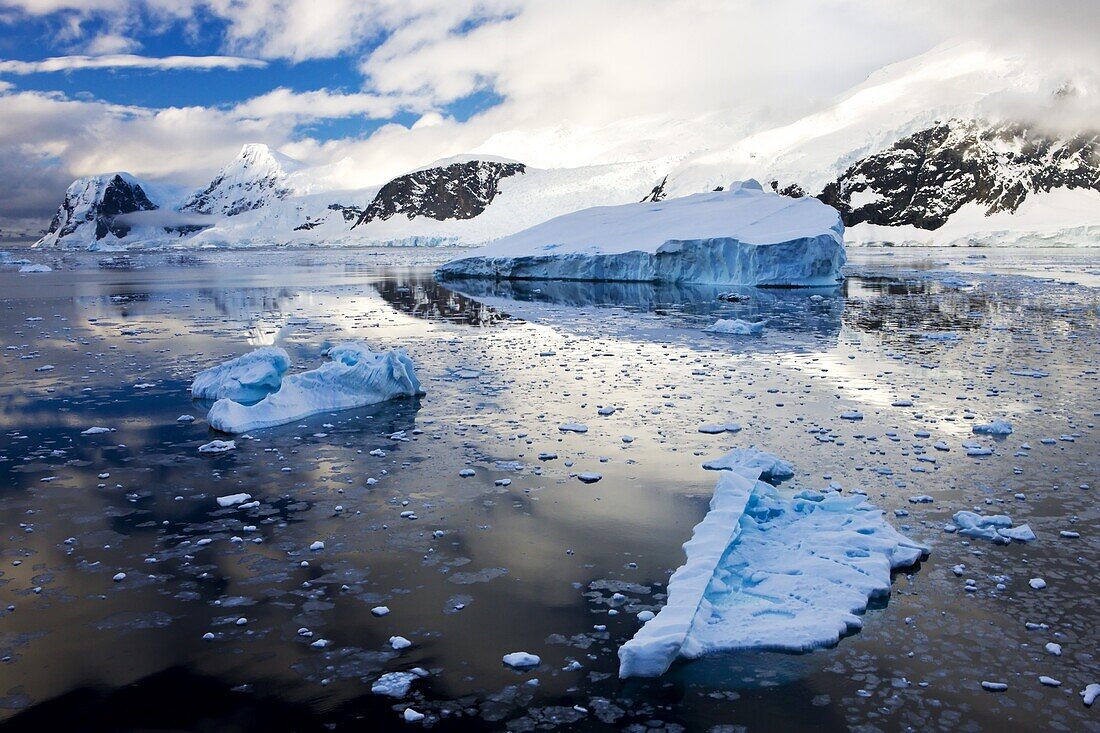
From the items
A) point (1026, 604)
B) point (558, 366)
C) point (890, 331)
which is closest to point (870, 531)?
point (1026, 604)

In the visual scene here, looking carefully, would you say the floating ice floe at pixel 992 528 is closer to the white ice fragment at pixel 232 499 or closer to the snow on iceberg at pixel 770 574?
the snow on iceberg at pixel 770 574

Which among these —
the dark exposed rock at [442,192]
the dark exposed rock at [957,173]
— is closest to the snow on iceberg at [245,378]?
the dark exposed rock at [957,173]

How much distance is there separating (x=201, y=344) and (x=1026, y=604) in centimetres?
1352

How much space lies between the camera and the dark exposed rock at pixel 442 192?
16250 cm

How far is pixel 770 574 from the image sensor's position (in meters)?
4.81

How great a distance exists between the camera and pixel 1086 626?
4.07m

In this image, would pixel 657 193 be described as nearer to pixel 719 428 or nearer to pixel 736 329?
pixel 736 329

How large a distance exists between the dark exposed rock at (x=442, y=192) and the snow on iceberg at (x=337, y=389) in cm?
15166

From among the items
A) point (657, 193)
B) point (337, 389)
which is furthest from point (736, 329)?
point (657, 193)

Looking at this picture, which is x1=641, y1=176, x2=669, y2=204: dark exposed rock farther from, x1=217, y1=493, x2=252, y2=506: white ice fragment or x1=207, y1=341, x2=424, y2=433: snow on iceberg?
x1=217, y1=493, x2=252, y2=506: white ice fragment

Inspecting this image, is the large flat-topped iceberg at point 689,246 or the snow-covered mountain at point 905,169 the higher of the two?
the snow-covered mountain at point 905,169

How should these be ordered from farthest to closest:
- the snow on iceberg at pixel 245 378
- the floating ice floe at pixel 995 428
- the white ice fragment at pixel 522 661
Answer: the snow on iceberg at pixel 245 378 < the floating ice floe at pixel 995 428 < the white ice fragment at pixel 522 661

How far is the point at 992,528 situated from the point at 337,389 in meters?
7.08

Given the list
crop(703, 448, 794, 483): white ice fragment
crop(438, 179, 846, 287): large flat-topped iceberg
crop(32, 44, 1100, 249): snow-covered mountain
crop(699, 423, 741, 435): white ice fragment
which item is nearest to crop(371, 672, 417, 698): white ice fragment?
crop(703, 448, 794, 483): white ice fragment
